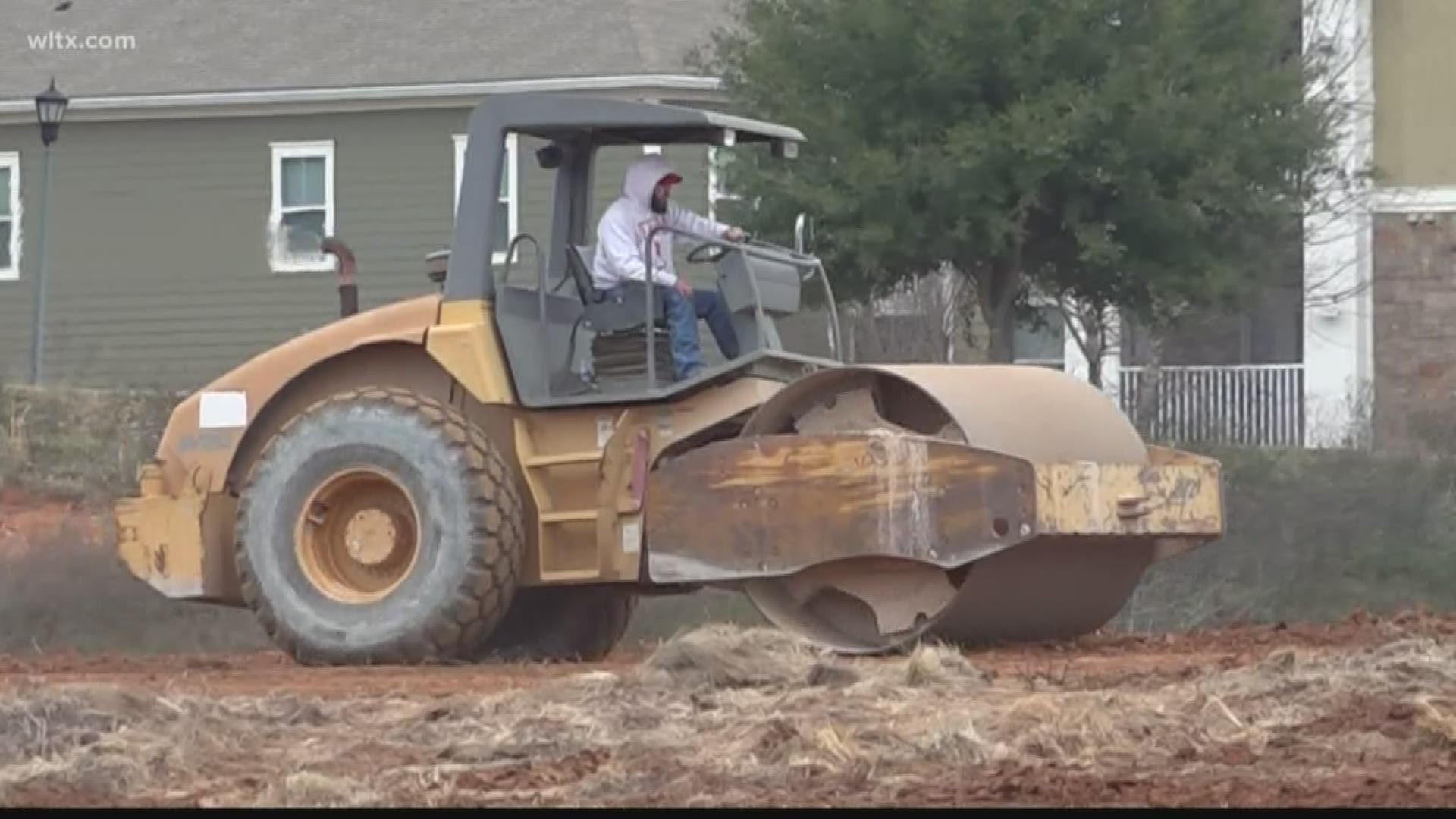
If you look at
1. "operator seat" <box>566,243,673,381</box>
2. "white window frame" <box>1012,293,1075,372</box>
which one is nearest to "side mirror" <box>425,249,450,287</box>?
"operator seat" <box>566,243,673,381</box>

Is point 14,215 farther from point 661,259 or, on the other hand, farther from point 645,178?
point 661,259

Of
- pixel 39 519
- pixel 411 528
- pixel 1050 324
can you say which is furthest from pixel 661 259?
pixel 1050 324

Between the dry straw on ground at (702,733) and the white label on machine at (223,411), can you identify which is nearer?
the dry straw on ground at (702,733)

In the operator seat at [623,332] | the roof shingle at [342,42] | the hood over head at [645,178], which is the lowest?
the operator seat at [623,332]

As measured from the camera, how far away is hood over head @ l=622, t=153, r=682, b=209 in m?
14.2

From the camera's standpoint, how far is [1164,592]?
2123cm

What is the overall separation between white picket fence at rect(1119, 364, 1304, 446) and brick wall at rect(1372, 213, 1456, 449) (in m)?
1.07

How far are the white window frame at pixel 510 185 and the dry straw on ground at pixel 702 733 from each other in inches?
156

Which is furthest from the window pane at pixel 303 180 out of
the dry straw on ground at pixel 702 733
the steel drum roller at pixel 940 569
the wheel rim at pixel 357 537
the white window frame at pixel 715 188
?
the dry straw on ground at pixel 702 733

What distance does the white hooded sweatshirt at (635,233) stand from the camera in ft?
45.9

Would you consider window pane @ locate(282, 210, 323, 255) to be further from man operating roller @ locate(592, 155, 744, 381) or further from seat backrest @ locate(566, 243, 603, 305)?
man operating roller @ locate(592, 155, 744, 381)

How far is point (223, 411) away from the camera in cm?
1495

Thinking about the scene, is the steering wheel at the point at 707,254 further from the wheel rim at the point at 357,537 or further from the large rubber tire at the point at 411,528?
the wheel rim at the point at 357,537

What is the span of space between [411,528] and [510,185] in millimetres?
16554
